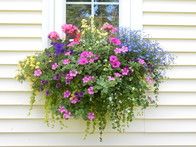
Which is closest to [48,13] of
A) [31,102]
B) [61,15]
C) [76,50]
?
[61,15]

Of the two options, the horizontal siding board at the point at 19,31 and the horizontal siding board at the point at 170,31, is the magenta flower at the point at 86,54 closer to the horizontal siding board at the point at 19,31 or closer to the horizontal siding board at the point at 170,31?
the horizontal siding board at the point at 19,31

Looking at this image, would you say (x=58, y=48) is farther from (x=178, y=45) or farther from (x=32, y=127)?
(x=178, y=45)

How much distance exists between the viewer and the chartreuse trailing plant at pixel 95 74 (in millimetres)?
3801

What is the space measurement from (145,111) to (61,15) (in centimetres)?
111

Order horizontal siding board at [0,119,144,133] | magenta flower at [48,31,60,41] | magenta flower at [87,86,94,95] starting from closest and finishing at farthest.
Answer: magenta flower at [87,86,94,95]
magenta flower at [48,31,60,41]
horizontal siding board at [0,119,144,133]

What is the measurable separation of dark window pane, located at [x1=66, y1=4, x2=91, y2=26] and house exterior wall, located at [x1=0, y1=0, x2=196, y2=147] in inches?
11.7

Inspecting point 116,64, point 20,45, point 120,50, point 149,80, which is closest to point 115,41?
point 120,50

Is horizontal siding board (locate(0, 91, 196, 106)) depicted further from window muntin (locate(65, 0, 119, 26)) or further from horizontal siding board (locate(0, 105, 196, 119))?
window muntin (locate(65, 0, 119, 26))

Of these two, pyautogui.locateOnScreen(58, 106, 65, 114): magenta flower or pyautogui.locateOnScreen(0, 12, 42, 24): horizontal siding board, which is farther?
pyautogui.locateOnScreen(0, 12, 42, 24): horizontal siding board

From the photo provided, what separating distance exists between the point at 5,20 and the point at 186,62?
5.24 ft

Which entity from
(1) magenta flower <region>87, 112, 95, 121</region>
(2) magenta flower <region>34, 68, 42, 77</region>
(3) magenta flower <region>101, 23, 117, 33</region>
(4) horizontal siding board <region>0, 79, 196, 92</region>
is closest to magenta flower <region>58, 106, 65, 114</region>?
(1) magenta flower <region>87, 112, 95, 121</region>

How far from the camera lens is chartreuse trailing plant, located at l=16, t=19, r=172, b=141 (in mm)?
3801

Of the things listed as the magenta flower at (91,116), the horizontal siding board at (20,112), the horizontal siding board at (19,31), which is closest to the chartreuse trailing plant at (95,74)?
the magenta flower at (91,116)

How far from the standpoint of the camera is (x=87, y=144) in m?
4.10
